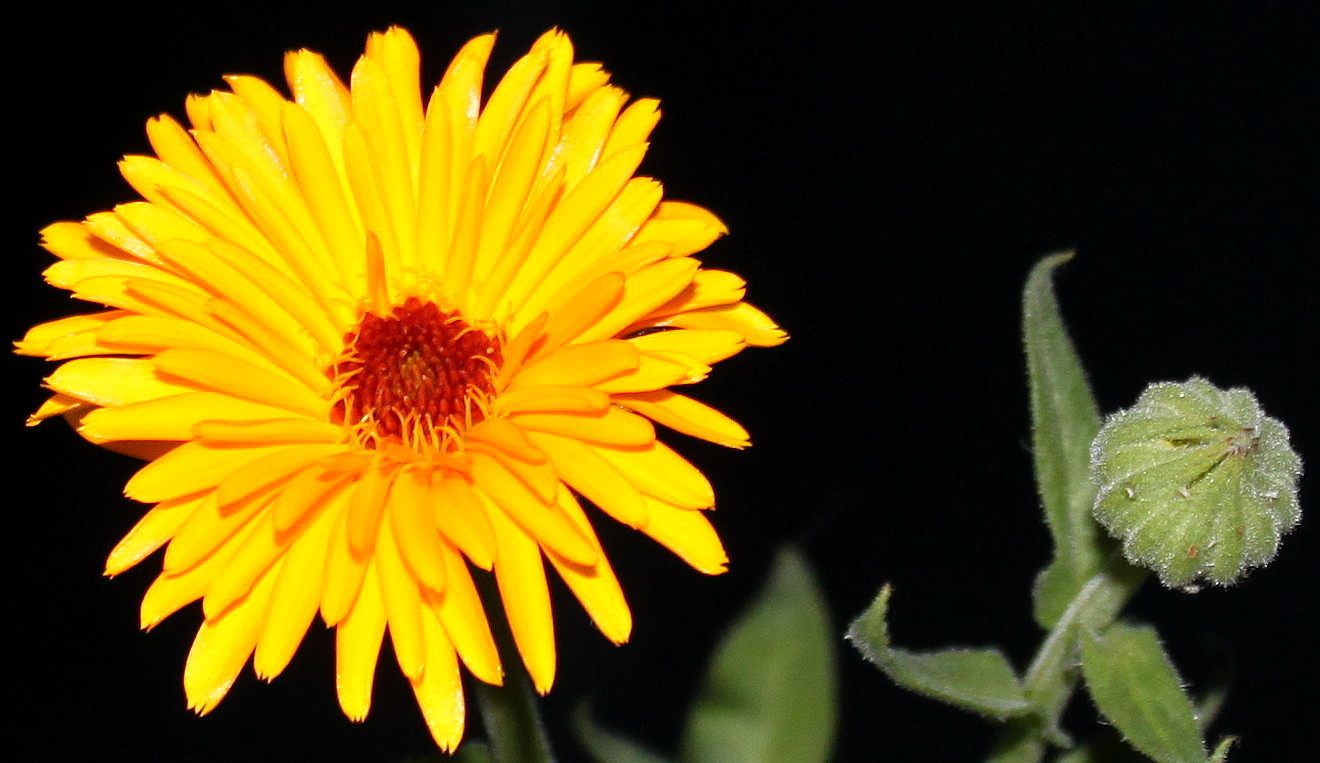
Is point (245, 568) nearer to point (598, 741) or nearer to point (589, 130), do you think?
point (589, 130)

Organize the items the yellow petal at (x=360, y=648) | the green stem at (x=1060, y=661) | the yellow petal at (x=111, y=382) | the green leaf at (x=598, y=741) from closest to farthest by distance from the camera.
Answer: the yellow petal at (x=360, y=648)
the yellow petal at (x=111, y=382)
the green stem at (x=1060, y=661)
the green leaf at (x=598, y=741)

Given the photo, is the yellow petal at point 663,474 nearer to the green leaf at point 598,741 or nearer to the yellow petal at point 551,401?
the yellow petal at point 551,401

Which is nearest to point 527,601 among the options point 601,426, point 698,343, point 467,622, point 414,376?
point 467,622

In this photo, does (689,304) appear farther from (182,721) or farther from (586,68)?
(182,721)

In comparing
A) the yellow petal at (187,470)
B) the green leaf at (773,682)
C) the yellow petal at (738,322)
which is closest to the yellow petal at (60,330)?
the yellow petal at (187,470)

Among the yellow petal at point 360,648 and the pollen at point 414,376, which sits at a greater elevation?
the pollen at point 414,376

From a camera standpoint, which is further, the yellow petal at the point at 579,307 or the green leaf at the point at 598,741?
the green leaf at the point at 598,741
